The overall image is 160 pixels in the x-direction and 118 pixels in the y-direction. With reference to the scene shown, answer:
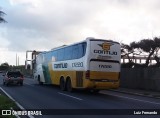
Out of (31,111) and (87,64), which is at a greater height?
(87,64)

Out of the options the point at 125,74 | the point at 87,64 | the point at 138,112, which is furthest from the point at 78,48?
the point at 138,112

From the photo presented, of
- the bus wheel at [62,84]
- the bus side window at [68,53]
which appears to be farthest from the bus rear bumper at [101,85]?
the bus wheel at [62,84]

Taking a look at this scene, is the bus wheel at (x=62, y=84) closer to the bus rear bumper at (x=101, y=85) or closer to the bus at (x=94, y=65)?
the bus at (x=94, y=65)

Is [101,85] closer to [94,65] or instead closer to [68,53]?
[94,65]

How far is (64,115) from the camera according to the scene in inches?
586

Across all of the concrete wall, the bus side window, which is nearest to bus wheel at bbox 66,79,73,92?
the bus side window

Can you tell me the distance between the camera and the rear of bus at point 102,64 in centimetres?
2542

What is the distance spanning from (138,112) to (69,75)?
1343 cm

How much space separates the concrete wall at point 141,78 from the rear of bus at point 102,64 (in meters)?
5.25

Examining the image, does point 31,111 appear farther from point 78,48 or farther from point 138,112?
point 78,48

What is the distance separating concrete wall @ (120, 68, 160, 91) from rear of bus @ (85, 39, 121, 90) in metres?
5.25

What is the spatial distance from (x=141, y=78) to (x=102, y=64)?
7965 mm

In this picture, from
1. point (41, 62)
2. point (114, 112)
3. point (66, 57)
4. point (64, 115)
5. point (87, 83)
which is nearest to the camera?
point (64, 115)

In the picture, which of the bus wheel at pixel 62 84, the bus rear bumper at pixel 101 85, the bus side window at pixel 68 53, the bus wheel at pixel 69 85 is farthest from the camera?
the bus wheel at pixel 62 84
